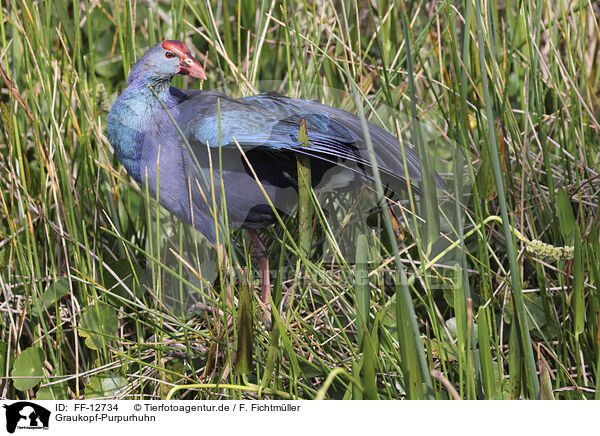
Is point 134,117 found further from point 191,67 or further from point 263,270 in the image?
point 263,270

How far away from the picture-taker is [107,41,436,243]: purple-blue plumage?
2.38 ft

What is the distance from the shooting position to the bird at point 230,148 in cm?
72

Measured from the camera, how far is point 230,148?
0.75 metres

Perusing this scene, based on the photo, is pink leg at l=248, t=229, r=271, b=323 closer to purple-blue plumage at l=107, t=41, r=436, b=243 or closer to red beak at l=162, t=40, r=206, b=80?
purple-blue plumage at l=107, t=41, r=436, b=243

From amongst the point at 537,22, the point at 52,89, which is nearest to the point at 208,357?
the point at 52,89

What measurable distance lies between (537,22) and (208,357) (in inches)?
28.3
